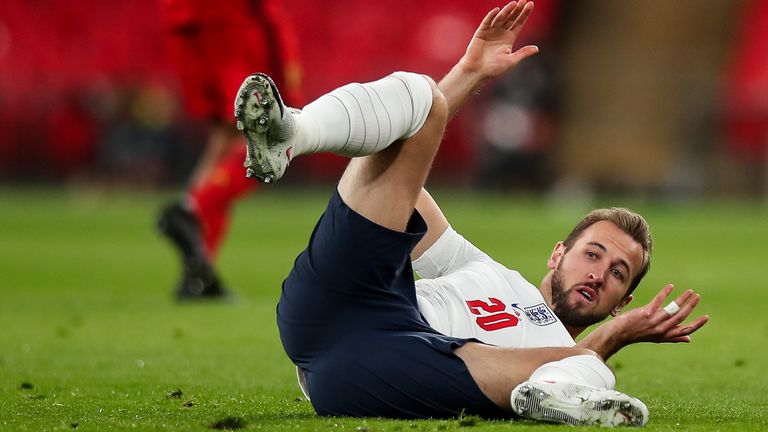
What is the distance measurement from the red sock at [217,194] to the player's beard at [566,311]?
3.95 metres

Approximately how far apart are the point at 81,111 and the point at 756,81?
45.3 feet

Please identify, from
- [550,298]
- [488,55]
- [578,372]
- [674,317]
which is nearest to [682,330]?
[674,317]

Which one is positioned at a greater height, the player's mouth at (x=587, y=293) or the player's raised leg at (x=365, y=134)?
the player's raised leg at (x=365, y=134)

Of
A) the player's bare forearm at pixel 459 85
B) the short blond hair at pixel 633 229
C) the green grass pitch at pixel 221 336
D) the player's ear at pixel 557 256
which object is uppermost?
the player's bare forearm at pixel 459 85

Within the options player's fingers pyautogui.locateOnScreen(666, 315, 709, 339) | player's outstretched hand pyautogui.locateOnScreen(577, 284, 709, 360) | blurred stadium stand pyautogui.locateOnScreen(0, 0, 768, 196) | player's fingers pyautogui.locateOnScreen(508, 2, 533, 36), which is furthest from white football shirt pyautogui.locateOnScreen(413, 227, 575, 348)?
blurred stadium stand pyautogui.locateOnScreen(0, 0, 768, 196)

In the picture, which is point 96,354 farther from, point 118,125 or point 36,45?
point 36,45

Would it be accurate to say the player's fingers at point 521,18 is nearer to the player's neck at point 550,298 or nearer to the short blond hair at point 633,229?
the short blond hair at point 633,229

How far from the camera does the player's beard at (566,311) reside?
484 cm

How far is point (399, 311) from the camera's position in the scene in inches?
172

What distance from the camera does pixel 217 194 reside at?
8.63 m

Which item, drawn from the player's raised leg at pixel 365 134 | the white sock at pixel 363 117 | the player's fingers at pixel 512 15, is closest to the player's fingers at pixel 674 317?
the player's raised leg at pixel 365 134

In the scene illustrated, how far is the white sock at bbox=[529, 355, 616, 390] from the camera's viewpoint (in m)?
4.11

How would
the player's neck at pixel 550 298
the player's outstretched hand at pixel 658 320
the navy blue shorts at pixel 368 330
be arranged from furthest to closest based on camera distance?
1. the player's neck at pixel 550 298
2. the player's outstretched hand at pixel 658 320
3. the navy blue shorts at pixel 368 330

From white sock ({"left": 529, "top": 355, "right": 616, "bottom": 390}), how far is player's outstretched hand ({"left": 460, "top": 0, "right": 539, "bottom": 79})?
988mm
